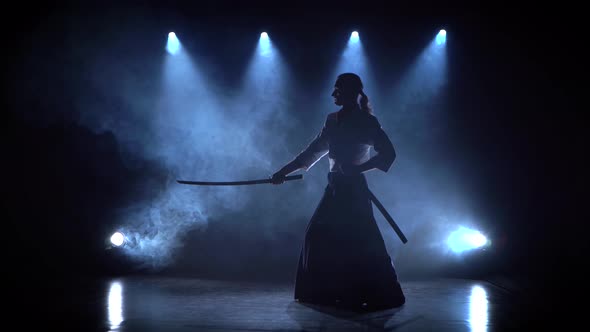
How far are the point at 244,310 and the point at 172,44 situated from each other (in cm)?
437

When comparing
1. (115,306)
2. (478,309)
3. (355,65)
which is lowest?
(478,309)

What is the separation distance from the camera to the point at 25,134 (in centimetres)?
584

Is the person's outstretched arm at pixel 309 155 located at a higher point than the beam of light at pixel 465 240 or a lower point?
higher

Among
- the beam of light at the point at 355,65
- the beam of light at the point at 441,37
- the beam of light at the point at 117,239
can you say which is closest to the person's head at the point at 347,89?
the beam of light at the point at 355,65

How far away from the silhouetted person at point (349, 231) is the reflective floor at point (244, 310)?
17cm

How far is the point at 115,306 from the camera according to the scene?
11.2 ft

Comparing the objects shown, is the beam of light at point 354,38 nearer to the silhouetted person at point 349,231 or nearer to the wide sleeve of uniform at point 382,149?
the silhouetted person at point 349,231

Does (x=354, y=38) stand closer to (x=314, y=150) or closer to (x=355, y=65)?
(x=355, y=65)

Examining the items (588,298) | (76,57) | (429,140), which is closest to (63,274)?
(76,57)

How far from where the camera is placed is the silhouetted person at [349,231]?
10.9ft

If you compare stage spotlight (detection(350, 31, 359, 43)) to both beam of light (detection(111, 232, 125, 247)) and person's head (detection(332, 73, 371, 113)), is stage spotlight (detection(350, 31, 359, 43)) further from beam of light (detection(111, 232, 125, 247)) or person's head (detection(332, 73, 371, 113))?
beam of light (detection(111, 232, 125, 247))

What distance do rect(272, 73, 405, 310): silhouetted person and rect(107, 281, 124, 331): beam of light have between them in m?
1.43

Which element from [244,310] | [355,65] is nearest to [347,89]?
[244,310]

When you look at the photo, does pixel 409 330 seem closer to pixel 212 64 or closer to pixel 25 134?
pixel 212 64
